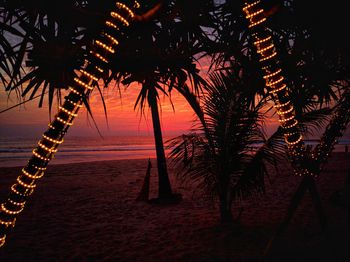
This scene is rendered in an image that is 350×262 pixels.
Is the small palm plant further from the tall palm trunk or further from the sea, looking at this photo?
the sea

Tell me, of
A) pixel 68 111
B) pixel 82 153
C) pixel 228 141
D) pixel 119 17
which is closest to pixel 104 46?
pixel 119 17

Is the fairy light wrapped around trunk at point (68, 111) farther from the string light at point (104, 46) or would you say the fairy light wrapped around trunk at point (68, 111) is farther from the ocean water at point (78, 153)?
the ocean water at point (78, 153)

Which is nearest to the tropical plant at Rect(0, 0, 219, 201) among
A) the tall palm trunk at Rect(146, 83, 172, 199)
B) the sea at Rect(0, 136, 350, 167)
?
the tall palm trunk at Rect(146, 83, 172, 199)

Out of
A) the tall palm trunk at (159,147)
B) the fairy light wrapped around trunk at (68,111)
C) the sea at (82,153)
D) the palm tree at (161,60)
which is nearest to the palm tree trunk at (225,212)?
the palm tree at (161,60)

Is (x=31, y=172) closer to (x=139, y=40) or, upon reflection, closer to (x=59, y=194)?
(x=139, y=40)

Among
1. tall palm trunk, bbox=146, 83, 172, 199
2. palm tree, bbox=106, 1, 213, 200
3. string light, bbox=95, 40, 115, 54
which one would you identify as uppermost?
palm tree, bbox=106, 1, 213, 200

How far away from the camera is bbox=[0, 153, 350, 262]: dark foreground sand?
380 cm

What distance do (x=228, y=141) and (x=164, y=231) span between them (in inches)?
77.0

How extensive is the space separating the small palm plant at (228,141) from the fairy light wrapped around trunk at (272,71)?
1.59 meters

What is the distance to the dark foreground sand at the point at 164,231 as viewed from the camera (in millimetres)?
3797

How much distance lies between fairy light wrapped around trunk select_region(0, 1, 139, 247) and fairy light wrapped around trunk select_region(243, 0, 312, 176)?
101 centimetres

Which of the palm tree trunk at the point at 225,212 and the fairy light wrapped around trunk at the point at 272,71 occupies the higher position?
the fairy light wrapped around trunk at the point at 272,71

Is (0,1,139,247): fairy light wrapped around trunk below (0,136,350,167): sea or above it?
above

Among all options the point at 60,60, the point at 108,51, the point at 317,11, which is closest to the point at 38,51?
the point at 60,60
